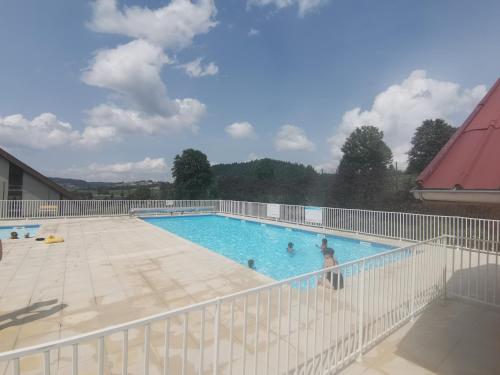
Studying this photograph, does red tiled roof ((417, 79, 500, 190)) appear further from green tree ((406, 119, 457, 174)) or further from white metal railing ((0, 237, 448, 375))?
green tree ((406, 119, 457, 174))

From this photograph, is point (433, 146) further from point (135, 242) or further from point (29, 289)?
point (29, 289)

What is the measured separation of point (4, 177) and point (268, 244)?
59.8ft

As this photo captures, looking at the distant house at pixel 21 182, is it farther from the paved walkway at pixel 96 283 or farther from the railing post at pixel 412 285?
the railing post at pixel 412 285

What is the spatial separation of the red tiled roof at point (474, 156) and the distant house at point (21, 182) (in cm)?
2220

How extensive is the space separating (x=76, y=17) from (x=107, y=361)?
10166 mm

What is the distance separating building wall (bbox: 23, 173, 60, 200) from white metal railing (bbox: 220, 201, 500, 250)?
17.0 m

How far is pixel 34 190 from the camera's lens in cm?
1745

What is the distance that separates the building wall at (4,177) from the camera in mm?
16328

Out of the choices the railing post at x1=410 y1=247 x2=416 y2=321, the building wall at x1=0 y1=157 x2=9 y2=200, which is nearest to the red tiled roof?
the railing post at x1=410 y1=247 x2=416 y2=321

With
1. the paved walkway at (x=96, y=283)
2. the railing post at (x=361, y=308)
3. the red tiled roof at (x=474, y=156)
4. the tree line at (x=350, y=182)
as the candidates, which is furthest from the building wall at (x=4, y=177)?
the red tiled roof at (x=474, y=156)

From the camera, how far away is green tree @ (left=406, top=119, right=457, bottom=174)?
18952 millimetres

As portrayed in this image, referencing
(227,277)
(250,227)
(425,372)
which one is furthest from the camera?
(250,227)

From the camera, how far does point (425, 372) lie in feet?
8.40

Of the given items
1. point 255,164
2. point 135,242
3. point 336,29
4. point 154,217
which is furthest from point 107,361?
point 255,164
